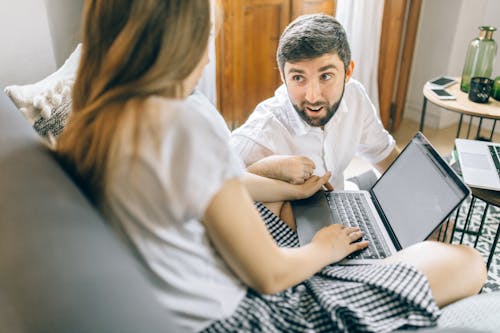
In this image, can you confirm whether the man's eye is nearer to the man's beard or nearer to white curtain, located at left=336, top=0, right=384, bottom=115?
the man's beard

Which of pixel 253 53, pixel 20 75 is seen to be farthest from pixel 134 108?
pixel 253 53

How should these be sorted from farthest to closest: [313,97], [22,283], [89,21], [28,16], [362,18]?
[362,18]
[28,16]
[313,97]
[89,21]
[22,283]

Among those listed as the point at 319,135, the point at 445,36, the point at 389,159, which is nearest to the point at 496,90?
the point at 389,159

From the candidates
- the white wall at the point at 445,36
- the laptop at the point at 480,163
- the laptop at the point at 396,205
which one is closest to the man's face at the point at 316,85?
the laptop at the point at 396,205

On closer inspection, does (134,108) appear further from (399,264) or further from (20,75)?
(20,75)

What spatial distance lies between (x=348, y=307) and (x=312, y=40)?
2.71ft

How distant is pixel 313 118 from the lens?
4.77ft

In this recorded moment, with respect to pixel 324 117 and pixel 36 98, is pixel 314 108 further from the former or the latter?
pixel 36 98

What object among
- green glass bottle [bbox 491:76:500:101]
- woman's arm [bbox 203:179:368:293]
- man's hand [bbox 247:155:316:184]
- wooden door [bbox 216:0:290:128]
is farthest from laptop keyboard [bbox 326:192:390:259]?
wooden door [bbox 216:0:290:128]

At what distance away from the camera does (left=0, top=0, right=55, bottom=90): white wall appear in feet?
5.52

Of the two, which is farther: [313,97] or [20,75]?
[20,75]

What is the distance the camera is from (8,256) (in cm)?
57

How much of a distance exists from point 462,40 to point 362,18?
28.6 inches

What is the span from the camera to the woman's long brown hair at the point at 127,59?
2.17 feet
